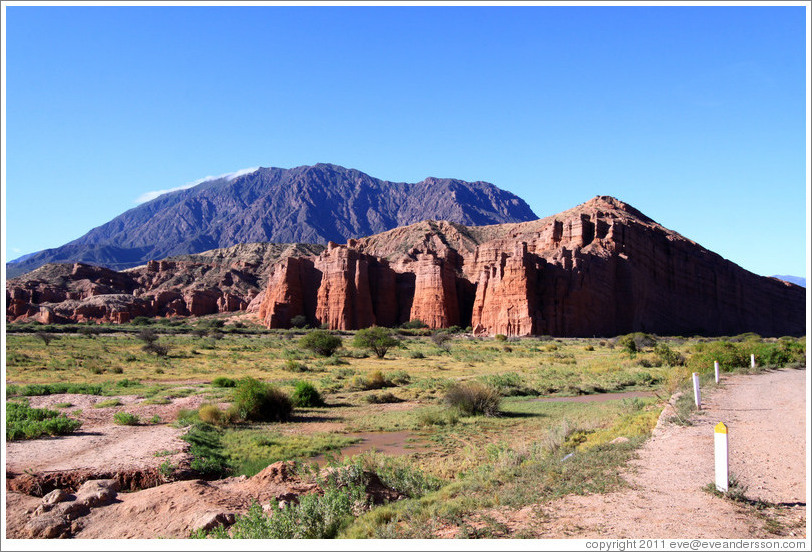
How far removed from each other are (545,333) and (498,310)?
22.9ft

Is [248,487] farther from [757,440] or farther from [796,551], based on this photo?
[757,440]

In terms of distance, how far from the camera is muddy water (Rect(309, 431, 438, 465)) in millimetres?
14115

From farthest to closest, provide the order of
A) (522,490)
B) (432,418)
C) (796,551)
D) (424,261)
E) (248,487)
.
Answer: (424,261) < (432,418) < (248,487) < (522,490) < (796,551)

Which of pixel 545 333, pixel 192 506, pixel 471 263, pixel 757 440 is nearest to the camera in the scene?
pixel 192 506

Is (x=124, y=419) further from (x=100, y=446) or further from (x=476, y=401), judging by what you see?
(x=476, y=401)

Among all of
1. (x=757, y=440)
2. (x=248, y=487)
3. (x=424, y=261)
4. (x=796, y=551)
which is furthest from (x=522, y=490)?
(x=424, y=261)

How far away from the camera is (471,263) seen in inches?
3755

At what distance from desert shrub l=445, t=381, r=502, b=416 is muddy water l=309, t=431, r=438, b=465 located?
3.07 meters

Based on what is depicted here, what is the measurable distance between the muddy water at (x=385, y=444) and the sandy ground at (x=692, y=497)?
5943mm

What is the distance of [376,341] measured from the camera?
4491cm

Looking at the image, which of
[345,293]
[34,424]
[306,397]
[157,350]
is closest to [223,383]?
[306,397]

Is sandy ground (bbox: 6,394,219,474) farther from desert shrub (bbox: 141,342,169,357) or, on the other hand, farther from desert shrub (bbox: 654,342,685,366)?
desert shrub (bbox: 654,342,685,366)

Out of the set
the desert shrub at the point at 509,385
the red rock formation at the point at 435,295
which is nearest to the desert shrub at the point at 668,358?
the desert shrub at the point at 509,385

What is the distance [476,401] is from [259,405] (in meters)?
7.19
